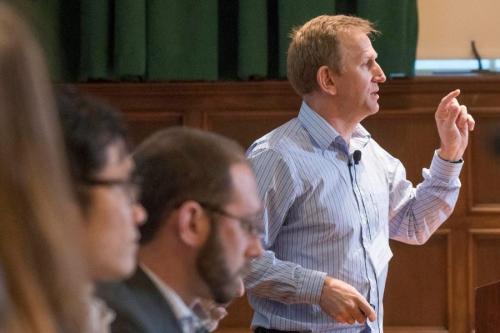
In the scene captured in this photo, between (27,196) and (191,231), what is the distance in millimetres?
666

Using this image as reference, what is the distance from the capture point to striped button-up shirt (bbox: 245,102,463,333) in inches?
98.7

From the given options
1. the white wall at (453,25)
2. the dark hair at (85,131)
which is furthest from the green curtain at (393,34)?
the dark hair at (85,131)

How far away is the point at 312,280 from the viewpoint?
2.45 meters

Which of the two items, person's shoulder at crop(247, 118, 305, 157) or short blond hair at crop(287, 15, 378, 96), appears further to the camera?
short blond hair at crop(287, 15, 378, 96)

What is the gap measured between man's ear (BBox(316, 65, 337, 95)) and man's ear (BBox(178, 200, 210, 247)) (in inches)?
50.1

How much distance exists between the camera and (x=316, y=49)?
273cm

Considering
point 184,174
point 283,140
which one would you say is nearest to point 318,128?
point 283,140

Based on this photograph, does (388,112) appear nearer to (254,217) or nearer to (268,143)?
(268,143)

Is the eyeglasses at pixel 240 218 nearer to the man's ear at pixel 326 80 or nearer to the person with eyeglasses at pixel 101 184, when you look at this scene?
the person with eyeglasses at pixel 101 184

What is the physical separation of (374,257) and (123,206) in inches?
63.0

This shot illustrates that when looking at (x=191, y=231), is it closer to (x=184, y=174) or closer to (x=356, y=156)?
(x=184, y=174)

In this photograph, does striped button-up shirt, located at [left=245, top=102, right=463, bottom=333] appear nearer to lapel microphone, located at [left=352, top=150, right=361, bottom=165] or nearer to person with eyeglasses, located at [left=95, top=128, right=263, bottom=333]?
lapel microphone, located at [left=352, top=150, right=361, bottom=165]

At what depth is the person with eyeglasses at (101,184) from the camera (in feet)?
3.41

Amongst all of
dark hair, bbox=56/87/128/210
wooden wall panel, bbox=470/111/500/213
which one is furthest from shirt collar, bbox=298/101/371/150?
dark hair, bbox=56/87/128/210
